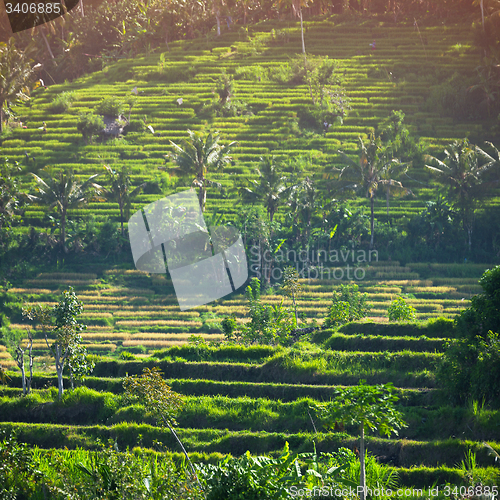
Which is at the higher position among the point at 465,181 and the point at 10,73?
the point at 10,73

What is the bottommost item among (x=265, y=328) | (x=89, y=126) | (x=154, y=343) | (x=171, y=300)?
(x=154, y=343)

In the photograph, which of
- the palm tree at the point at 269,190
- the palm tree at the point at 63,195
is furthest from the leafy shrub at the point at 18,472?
the palm tree at the point at 63,195

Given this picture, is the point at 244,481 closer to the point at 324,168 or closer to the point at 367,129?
the point at 324,168

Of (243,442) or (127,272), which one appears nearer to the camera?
(243,442)

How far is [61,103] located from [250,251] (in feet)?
82.6

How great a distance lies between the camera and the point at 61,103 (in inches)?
1732

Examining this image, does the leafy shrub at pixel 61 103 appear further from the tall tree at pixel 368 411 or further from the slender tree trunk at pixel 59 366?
the tall tree at pixel 368 411

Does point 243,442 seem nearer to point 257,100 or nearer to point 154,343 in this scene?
point 154,343

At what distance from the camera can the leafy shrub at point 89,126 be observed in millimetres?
38875

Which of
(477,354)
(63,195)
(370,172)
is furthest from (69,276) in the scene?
(477,354)

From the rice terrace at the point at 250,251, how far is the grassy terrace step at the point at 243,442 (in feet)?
0.17

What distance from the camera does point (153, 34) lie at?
5388cm

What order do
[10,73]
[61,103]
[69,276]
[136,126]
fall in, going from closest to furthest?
[69,276], [10,73], [136,126], [61,103]

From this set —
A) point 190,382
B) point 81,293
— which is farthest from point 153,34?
point 190,382
